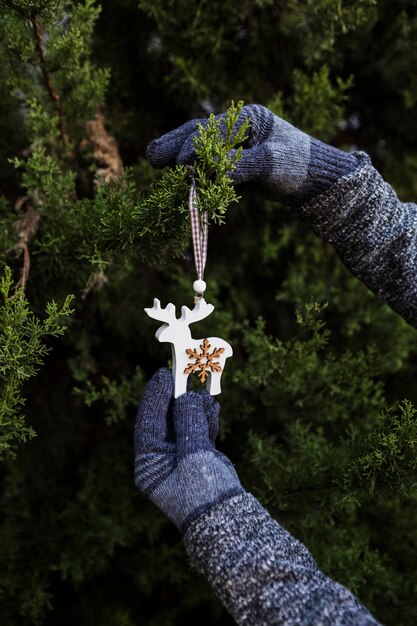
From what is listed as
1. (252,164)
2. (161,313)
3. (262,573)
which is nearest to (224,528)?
(262,573)

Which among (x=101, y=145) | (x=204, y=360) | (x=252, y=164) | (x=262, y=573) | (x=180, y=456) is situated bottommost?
(x=262, y=573)

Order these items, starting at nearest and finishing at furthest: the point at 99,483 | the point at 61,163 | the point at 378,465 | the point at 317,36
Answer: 1. the point at 378,465
2. the point at 61,163
3. the point at 317,36
4. the point at 99,483

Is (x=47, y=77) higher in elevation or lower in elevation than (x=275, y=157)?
higher

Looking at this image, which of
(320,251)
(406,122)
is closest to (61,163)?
(320,251)

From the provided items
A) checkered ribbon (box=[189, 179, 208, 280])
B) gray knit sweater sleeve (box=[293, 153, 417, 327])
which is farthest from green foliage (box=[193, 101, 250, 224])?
gray knit sweater sleeve (box=[293, 153, 417, 327])

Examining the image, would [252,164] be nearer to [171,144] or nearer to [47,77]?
[171,144]

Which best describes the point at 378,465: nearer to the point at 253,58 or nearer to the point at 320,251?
the point at 320,251

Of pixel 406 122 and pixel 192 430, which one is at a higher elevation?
pixel 406 122
